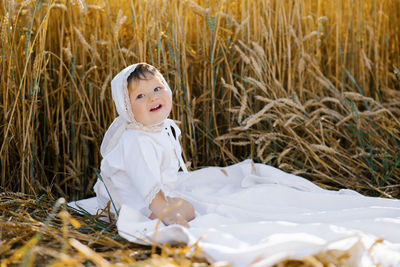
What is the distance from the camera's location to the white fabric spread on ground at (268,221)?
1.18 meters

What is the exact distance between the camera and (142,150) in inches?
59.6

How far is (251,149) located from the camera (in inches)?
83.4

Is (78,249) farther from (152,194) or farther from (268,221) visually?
(268,221)

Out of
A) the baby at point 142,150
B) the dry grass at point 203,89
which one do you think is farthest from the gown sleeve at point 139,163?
the dry grass at point 203,89

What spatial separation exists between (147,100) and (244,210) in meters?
0.48

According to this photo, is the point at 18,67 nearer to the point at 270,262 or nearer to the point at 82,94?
the point at 82,94

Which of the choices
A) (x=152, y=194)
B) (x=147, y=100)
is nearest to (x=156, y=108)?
(x=147, y=100)

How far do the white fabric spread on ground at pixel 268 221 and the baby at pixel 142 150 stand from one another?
0.08 metres

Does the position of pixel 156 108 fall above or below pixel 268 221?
above

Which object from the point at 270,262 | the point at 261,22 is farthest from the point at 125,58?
the point at 270,262

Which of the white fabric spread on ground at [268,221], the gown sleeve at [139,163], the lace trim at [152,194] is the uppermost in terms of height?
the gown sleeve at [139,163]

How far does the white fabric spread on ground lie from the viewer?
1179mm

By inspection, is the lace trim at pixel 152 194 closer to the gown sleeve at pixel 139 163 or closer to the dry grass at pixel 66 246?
the gown sleeve at pixel 139 163

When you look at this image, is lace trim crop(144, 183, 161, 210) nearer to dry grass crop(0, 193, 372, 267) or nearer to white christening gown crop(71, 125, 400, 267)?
white christening gown crop(71, 125, 400, 267)
